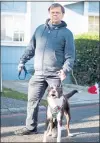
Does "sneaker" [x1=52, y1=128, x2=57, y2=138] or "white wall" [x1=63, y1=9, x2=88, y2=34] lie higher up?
"white wall" [x1=63, y1=9, x2=88, y2=34]

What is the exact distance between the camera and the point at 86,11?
16000mm

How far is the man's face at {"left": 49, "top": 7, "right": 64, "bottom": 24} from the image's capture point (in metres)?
5.67

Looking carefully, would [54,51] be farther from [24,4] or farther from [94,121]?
[24,4]

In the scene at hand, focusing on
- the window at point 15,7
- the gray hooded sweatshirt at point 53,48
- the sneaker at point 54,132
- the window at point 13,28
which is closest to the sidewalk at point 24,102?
the sneaker at point 54,132

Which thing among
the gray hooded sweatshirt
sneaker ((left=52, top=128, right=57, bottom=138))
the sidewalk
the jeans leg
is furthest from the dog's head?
the sidewalk

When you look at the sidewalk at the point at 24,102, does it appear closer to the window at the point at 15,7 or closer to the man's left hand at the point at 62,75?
the man's left hand at the point at 62,75

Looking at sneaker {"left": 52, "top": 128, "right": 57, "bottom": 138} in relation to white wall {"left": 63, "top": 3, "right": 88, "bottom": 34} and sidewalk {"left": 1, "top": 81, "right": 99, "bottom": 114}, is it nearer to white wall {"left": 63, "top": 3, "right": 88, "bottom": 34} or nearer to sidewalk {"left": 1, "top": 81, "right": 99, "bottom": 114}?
sidewalk {"left": 1, "top": 81, "right": 99, "bottom": 114}

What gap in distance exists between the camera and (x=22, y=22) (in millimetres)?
15805

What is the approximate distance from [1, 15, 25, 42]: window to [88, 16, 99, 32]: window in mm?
A: 2928

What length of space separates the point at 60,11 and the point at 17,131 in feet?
7.22

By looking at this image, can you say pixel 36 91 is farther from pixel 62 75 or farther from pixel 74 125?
pixel 74 125

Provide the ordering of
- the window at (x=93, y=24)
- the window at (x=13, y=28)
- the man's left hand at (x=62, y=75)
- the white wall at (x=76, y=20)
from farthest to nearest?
1. the window at (x=93, y=24)
2. the white wall at (x=76, y=20)
3. the window at (x=13, y=28)
4. the man's left hand at (x=62, y=75)

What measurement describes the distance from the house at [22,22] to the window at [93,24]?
297 millimetres

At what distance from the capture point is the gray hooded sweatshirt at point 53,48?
5.72 meters
